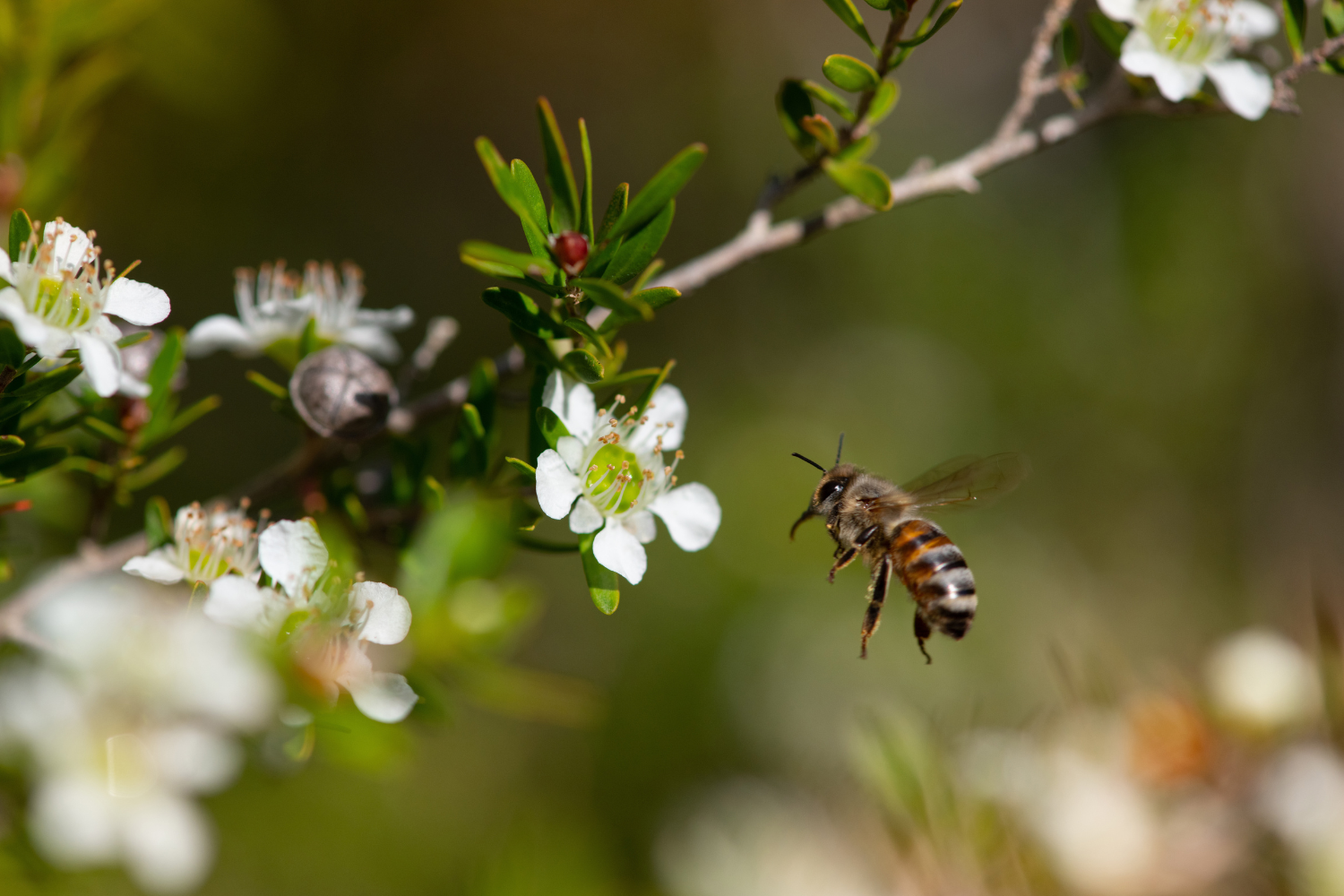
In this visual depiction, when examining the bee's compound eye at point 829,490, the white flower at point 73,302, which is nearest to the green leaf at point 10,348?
the white flower at point 73,302

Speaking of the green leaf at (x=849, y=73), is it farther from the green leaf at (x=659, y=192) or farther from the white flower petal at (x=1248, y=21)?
the white flower petal at (x=1248, y=21)

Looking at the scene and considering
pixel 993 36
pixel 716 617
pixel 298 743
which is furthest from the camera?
pixel 993 36

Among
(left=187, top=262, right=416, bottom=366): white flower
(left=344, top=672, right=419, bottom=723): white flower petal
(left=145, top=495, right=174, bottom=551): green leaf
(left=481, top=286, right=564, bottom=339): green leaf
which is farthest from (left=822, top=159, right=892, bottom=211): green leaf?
(left=145, top=495, right=174, bottom=551): green leaf

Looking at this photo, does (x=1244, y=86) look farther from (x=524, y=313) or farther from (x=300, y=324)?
(x=300, y=324)

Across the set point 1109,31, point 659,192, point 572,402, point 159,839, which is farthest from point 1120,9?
point 159,839

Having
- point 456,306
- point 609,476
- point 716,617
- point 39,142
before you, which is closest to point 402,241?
point 456,306

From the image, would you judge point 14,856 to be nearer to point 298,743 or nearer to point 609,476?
point 298,743
